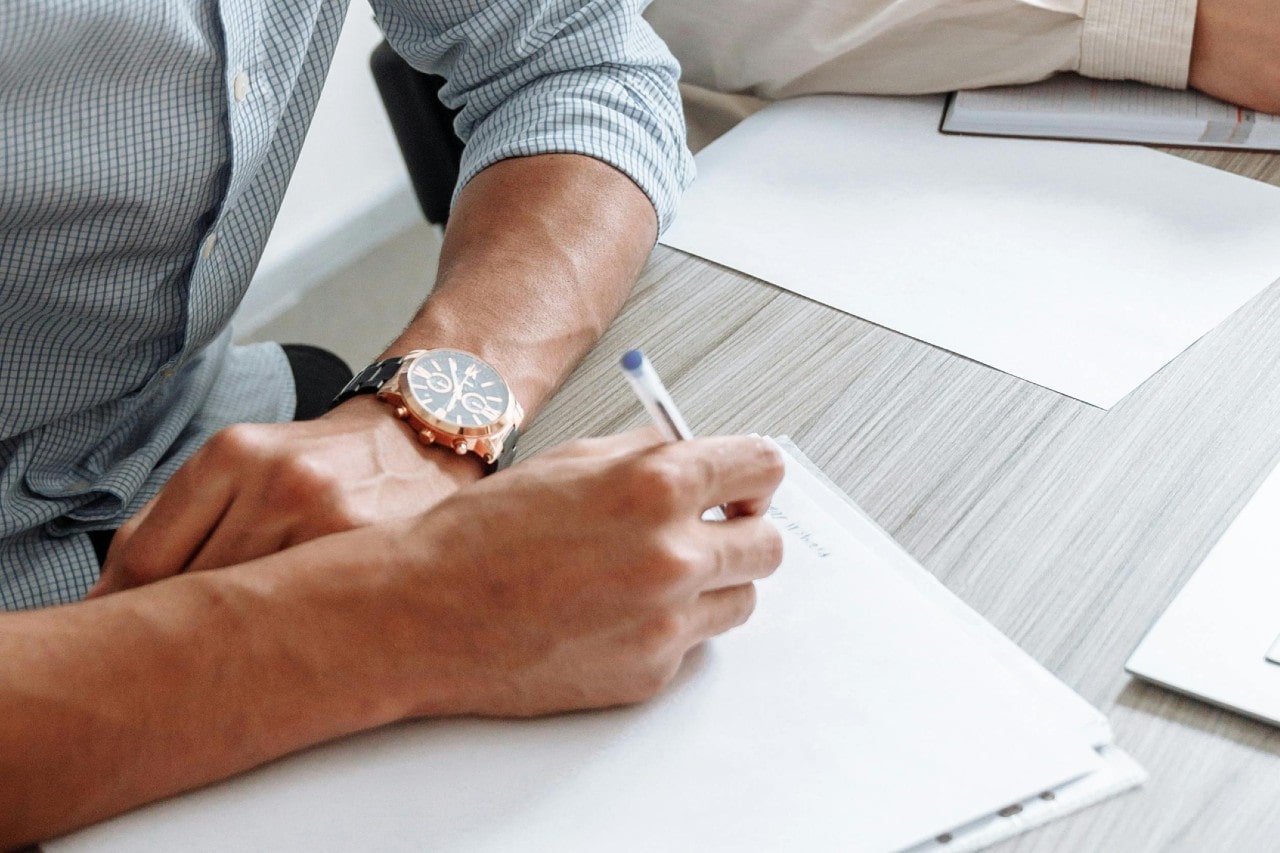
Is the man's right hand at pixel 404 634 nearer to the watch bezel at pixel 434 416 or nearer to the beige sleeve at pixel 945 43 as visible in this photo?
the watch bezel at pixel 434 416

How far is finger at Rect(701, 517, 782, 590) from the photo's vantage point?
0.51 m

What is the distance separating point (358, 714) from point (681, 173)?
486mm

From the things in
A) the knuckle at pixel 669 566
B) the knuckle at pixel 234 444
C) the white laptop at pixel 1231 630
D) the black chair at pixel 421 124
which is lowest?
the black chair at pixel 421 124

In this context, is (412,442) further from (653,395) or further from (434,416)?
(653,395)

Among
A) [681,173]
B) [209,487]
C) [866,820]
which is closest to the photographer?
[866,820]

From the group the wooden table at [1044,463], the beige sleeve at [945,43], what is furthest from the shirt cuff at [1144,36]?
the wooden table at [1044,463]

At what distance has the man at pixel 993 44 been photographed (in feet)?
2.87

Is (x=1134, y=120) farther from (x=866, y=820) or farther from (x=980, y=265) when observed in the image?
(x=866, y=820)

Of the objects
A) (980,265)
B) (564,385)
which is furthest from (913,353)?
(564,385)

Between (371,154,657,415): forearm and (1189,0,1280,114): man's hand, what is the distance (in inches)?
17.4

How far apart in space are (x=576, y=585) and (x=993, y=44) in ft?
2.04

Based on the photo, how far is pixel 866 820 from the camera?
0.46 meters

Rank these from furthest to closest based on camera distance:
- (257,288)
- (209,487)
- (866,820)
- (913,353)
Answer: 1. (257,288)
2. (913,353)
3. (209,487)
4. (866,820)

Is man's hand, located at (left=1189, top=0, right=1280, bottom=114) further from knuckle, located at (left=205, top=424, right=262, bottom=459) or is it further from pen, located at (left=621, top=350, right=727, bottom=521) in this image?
knuckle, located at (left=205, top=424, right=262, bottom=459)
